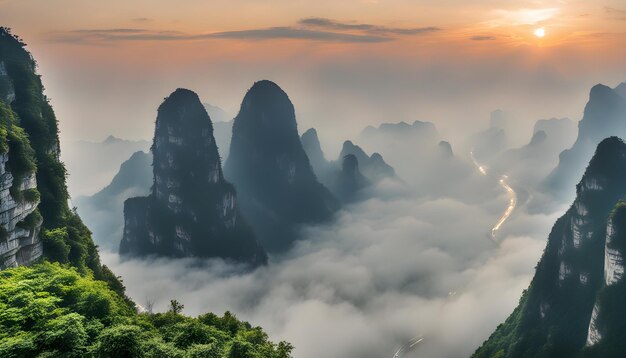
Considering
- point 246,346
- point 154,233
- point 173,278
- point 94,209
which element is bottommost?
point 246,346

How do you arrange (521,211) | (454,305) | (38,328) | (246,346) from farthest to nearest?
1. (521,211)
2. (454,305)
3. (246,346)
4. (38,328)

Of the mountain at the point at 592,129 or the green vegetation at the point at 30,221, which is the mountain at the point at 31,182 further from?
the mountain at the point at 592,129

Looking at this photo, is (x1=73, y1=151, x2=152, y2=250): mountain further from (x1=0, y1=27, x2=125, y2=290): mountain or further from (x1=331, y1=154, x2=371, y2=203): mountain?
(x1=0, y1=27, x2=125, y2=290): mountain

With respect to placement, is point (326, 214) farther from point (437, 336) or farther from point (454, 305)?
point (437, 336)

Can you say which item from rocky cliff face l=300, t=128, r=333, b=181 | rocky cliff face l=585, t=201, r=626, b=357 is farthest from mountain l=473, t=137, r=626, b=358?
rocky cliff face l=300, t=128, r=333, b=181

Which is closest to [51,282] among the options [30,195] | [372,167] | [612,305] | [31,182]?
[30,195]

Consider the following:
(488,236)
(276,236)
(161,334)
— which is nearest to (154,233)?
(276,236)

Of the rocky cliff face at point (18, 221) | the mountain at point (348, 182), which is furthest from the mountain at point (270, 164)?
the rocky cliff face at point (18, 221)
